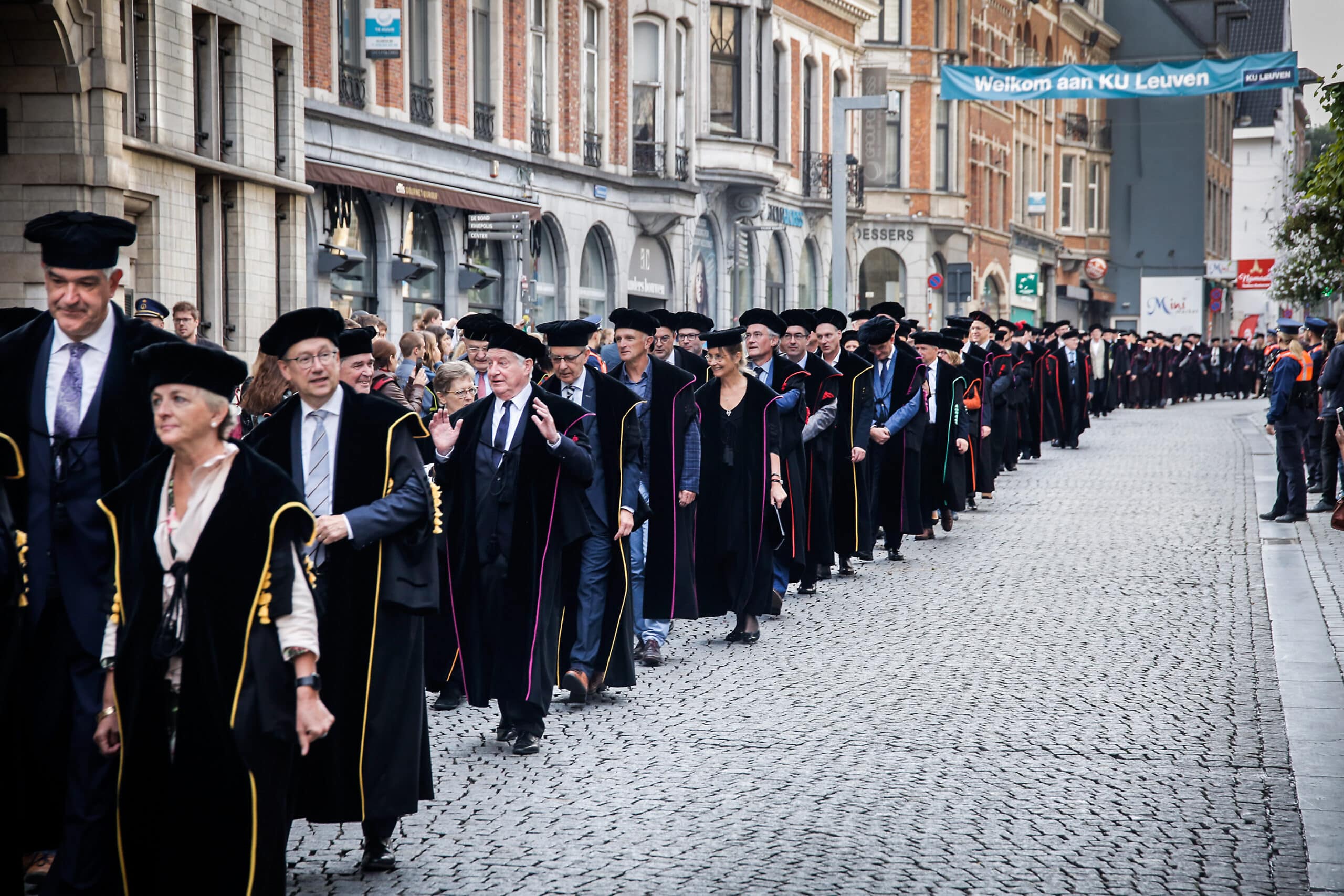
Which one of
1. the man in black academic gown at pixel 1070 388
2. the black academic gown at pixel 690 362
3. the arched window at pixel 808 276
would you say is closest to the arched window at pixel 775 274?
the arched window at pixel 808 276

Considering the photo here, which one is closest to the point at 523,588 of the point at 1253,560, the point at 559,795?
the point at 559,795

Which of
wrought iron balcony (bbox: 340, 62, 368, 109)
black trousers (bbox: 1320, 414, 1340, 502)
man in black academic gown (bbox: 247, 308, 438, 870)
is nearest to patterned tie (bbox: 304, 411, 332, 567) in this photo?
man in black academic gown (bbox: 247, 308, 438, 870)

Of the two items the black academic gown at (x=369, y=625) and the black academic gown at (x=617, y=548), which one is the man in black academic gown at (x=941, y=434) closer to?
the black academic gown at (x=617, y=548)

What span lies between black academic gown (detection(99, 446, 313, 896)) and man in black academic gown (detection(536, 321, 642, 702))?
3306 mm

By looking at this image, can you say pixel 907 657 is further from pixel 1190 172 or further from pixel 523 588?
pixel 1190 172

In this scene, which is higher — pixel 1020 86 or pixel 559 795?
pixel 1020 86

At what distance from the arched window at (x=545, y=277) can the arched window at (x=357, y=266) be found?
4.83 metres

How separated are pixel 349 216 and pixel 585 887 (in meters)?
18.9

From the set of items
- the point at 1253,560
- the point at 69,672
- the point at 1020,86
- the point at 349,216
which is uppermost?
the point at 1020,86

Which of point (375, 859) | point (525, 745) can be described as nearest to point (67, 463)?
point (375, 859)

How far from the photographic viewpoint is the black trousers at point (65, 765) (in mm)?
4789

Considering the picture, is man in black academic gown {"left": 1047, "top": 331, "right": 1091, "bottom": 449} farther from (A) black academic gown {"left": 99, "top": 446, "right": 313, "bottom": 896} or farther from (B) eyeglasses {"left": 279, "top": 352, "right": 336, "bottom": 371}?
(A) black academic gown {"left": 99, "top": 446, "right": 313, "bottom": 896}

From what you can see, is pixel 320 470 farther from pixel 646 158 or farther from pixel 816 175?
pixel 816 175

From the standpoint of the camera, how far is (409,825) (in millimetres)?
6324
